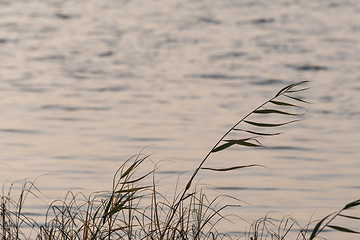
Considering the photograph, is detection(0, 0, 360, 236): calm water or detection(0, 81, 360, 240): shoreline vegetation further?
detection(0, 0, 360, 236): calm water

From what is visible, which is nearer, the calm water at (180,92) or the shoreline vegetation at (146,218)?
the shoreline vegetation at (146,218)

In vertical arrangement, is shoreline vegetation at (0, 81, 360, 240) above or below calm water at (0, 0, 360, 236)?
below

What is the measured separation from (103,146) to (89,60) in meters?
6.64

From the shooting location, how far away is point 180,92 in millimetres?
14508

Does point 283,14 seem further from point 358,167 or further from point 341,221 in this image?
point 341,221

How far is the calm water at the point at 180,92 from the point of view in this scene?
10.1 m

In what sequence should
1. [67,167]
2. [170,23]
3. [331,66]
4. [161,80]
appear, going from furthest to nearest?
[170,23], [331,66], [161,80], [67,167]

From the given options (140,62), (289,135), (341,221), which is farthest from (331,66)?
(341,221)

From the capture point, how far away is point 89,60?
1788cm

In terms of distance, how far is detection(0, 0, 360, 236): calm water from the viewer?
10.1 meters

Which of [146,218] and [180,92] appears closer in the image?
[146,218]

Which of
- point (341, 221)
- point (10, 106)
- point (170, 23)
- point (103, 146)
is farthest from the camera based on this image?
point (170, 23)

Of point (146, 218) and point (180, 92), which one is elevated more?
point (180, 92)

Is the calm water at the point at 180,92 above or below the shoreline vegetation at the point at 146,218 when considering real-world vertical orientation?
above
